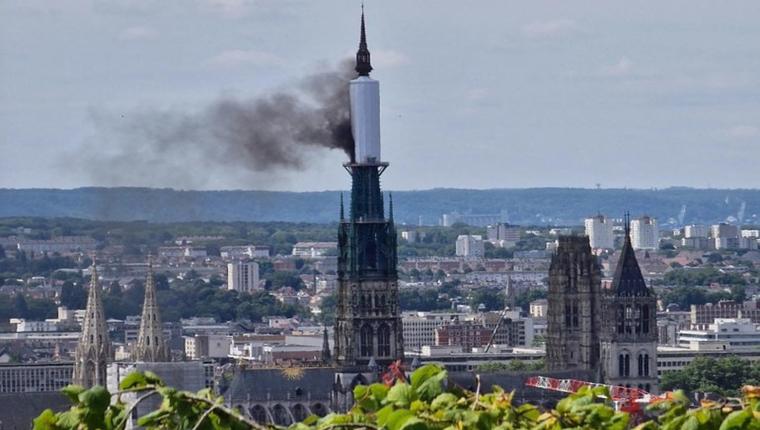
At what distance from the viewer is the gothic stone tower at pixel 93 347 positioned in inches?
3548

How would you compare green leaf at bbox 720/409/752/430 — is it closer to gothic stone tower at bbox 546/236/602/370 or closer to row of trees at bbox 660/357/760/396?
gothic stone tower at bbox 546/236/602/370

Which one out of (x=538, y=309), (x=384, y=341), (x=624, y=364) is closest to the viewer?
(x=384, y=341)

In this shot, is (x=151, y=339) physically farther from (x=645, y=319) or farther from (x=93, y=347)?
(x=645, y=319)

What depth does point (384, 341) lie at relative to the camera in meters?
88.5

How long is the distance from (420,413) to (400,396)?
0.32 metres

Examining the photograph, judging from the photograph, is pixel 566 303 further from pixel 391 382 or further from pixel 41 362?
pixel 391 382

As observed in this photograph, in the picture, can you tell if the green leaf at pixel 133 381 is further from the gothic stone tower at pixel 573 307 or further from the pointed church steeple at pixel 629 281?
the gothic stone tower at pixel 573 307

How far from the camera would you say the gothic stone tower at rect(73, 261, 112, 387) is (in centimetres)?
9012

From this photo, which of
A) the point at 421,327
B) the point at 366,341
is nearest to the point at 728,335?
the point at 421,327

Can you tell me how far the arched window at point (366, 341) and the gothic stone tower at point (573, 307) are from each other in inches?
301

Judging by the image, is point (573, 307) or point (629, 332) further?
point (573, 307)

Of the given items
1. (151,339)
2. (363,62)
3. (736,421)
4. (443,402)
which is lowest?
(151,339)

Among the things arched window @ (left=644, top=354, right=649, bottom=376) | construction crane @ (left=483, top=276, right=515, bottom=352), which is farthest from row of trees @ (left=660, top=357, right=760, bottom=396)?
construction crane @ (left=483, top=276, right=515, bottom=352)

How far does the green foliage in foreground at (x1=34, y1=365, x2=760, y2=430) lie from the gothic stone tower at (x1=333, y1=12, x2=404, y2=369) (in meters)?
71.1
